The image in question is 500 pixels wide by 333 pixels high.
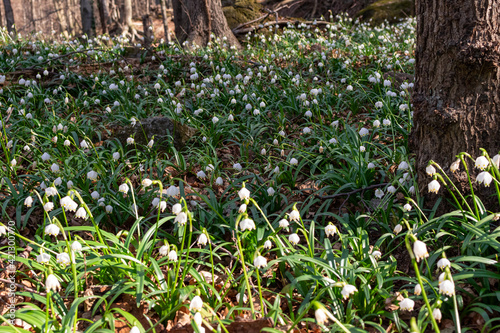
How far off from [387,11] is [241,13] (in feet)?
16.3

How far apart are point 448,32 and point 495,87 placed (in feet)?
1.65

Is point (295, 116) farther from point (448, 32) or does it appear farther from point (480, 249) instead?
point (480, 249)

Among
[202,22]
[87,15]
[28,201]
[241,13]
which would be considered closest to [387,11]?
[241,13]

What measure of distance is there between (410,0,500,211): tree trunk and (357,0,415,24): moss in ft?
32.5

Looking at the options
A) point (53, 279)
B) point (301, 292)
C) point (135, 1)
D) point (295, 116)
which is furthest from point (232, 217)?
point (135, 1)

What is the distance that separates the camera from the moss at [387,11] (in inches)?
464

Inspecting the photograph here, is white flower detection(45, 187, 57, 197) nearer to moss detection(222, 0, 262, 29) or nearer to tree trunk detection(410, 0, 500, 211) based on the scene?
tree trunk detection(410, 0, 500, 211)

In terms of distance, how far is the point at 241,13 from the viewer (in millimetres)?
10750

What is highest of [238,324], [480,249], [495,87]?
[495,87]

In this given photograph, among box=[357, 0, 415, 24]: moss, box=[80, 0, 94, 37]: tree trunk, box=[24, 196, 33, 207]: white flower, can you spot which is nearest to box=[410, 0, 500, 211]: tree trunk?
box=[24, 196, 33, 207]: white flower

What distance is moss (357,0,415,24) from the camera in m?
11.8

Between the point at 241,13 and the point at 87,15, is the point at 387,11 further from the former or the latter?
the point at 87,15

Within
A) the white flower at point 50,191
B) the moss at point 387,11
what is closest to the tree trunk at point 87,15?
the moss at point 387,11

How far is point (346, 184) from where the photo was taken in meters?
3.15
